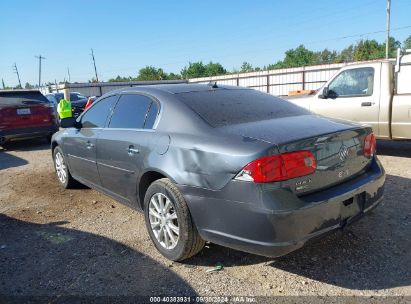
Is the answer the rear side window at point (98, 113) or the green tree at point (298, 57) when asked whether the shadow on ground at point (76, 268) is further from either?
the green tree at point (298, 57)

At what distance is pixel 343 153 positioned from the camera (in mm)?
3098

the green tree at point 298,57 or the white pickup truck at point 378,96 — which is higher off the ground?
the green tree at point 298,57

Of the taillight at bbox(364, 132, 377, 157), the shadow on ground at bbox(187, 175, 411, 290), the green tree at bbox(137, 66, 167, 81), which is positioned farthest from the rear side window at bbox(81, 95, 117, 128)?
the green tree at bbox(137, 66, 167, 81)

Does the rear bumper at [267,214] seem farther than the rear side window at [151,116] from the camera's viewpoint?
No

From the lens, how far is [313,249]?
11.5 ft

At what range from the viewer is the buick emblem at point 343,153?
307 centimetres

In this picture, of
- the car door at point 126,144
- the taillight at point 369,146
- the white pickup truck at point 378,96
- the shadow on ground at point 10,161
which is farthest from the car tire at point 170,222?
the shadow on ground at point 10,161

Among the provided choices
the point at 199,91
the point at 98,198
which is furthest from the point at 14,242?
the point at 199,91

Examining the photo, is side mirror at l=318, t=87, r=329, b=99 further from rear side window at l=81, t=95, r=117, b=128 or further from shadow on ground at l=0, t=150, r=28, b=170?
shadow on ground at l=0, t=150, r=28, b=170

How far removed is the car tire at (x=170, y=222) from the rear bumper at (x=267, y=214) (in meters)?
0.11

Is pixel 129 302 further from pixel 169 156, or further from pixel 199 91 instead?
pixel 199 91

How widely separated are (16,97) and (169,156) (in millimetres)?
8837

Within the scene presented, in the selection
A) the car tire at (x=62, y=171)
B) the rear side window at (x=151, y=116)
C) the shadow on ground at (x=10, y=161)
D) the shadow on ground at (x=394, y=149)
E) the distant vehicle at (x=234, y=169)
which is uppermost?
the rear side window at (x=151, y=116)

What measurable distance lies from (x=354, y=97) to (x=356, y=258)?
15.1ft
